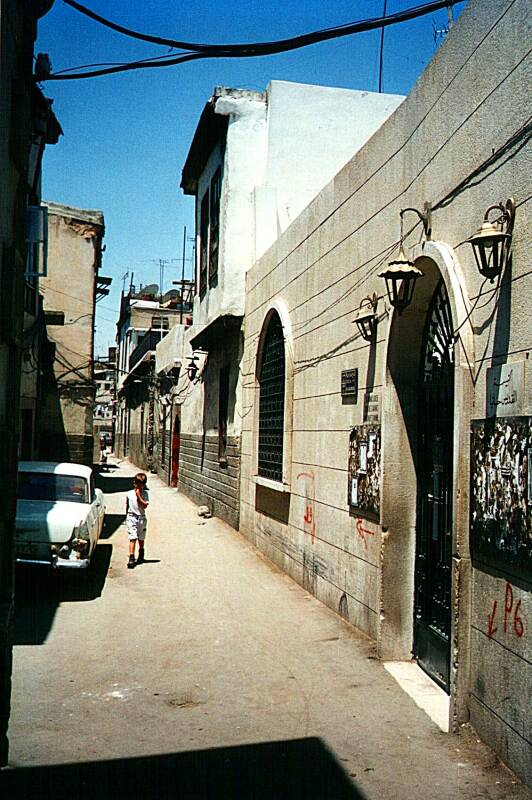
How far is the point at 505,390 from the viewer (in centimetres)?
491

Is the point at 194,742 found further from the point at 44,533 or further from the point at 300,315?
the point at 300,315

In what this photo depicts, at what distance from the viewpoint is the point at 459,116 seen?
5.84 metres

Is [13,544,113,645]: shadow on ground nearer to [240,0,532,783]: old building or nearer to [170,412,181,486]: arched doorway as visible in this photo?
[240,0,532,783]: old building

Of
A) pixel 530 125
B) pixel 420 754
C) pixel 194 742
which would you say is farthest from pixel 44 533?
pixel 530 125

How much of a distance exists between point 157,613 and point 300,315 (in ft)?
14.2

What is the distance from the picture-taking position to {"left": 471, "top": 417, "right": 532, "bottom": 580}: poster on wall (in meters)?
4.57

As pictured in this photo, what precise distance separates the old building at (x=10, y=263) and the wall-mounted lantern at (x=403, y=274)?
2.79m

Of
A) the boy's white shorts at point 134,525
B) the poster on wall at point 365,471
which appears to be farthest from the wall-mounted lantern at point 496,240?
the boy's white shorts at point 134,525

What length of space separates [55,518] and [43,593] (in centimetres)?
111

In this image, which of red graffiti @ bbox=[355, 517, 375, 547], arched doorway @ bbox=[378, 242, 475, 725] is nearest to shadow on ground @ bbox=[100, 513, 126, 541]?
red graffiti @ bbox=[355, 517, 375, 547]

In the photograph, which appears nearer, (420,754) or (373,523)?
(420,754)

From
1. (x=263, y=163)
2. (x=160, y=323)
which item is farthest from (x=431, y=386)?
(x=160, y=323)

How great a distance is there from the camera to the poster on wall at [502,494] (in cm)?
457

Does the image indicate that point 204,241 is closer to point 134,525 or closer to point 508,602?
point 134,525
